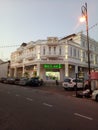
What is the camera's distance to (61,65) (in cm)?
4038

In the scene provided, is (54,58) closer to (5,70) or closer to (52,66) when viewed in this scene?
(52,66)

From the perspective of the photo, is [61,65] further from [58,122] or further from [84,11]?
[58,122]

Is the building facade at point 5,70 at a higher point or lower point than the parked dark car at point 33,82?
higher

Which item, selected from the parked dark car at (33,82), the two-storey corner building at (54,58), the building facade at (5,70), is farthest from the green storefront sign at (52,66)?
the building facade at (5,70)

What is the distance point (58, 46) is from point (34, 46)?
6891 mm

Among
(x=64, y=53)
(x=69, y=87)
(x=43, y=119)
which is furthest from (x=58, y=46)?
(x=43, y=119)

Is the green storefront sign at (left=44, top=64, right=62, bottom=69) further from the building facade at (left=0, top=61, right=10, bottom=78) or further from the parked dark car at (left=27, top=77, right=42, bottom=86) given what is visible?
the building facade at (left=0, top=61, right=10, bottom=78)

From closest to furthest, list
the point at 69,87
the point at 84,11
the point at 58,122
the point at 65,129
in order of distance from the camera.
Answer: the point at 65,129
the point at 58,122
the point at 84,11
the point at 69,87

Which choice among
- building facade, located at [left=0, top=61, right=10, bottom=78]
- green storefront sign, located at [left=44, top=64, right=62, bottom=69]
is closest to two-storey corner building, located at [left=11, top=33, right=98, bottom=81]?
green storefront sign, located at [left=44, top=64, right=62, bottom=69]

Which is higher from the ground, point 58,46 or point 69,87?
point 58,46

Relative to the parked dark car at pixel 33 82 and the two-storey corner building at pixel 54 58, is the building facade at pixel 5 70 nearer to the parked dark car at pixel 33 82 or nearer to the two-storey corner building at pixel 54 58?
the two-storey corner building at pixel 54 58

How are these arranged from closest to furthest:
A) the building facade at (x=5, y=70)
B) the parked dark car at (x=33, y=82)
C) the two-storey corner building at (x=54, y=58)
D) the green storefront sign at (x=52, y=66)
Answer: the parked dark car at (x=33, y=82) < the green storefront sign at (x=52, y=66) < the two-storey corner building at (x=54, y=58) < the building facade at (x=5, y=70)

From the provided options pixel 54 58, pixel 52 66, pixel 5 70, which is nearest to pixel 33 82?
pixel 52 66

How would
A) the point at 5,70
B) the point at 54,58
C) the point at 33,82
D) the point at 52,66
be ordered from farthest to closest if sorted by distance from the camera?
1. the point at 5,70
2. the point at 54,58
3. the point at 52,66
4. the point at 33,82
